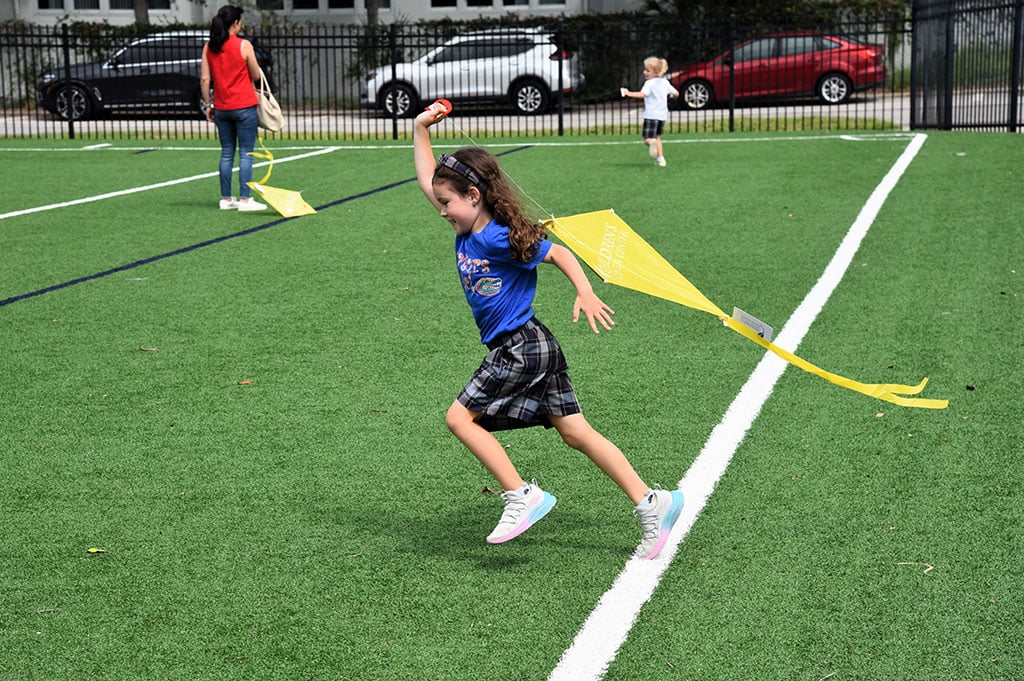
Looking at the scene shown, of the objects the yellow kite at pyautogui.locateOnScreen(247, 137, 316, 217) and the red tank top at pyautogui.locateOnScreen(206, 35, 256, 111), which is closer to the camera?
the red tank top at pyautogui.locateOnScreen(206, 35, 256, 111)

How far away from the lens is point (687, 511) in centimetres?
488

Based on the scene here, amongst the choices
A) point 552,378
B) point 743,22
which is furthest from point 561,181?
point 743,22

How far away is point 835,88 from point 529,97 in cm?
650

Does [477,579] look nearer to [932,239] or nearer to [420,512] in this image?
[420,512]

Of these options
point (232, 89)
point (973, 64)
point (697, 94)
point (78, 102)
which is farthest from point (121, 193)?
point (697, 94)

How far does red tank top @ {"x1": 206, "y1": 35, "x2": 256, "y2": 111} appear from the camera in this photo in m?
12.7

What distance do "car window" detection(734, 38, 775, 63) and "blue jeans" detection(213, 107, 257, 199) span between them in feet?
52.9

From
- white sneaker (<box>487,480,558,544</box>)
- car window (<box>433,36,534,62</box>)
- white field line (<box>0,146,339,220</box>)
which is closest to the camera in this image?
white sneaker (<box>487,480,558,544</box>)

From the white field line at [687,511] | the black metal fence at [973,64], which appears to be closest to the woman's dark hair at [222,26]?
the white field line at [687,511]

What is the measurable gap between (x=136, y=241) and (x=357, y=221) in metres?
2.06

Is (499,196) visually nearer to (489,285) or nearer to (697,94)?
(489,285)

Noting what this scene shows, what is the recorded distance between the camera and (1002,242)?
1035 cm

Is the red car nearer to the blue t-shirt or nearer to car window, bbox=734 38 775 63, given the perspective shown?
car window, bbox=734 38 775 63

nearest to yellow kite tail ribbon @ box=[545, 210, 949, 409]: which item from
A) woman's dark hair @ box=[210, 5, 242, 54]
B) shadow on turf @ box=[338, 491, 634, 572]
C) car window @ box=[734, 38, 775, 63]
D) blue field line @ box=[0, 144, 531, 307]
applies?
shadow on turf @ box=[338, 491, 634, 572]
